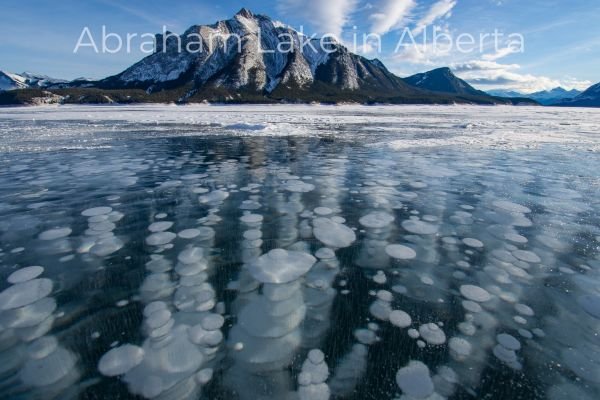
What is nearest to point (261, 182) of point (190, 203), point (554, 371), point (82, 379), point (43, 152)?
point (190, 203)

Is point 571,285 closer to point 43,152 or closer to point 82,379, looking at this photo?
point 82,379

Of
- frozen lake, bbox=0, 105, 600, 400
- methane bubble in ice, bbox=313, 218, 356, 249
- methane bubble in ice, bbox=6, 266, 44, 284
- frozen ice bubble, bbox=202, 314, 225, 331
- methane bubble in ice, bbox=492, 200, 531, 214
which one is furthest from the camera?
methane bubble in ice, bbox=492, 200, 531, 214

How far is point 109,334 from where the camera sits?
2717 mm

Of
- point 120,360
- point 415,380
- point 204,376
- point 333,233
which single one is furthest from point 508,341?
point 120,360

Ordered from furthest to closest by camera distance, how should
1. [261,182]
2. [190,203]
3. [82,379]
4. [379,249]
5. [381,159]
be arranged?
[381,159] < [261,182] < [190,203] < [379,249] < [82,379]

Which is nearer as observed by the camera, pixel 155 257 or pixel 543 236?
pixel 155 257

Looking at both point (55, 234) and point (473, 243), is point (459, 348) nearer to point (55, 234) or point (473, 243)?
point (473, 243)

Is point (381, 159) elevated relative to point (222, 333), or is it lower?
elevated

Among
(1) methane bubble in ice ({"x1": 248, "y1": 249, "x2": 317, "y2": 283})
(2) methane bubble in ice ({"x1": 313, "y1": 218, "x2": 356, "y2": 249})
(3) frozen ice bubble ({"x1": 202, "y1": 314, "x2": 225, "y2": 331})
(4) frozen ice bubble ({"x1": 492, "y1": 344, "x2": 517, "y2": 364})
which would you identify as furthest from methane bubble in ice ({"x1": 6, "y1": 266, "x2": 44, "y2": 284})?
(4) frozen ice bubble ({"x1": 492, "y1": 344, "x2": 517, "y2": 364})

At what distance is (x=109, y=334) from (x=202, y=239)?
2.02 metres

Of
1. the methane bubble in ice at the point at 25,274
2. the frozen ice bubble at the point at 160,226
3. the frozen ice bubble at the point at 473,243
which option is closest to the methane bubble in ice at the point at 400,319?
the frozen ice bubble at the point at 473,243

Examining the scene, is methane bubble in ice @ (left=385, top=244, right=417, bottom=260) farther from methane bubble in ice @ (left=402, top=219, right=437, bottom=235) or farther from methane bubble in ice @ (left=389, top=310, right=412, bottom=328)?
methane bubble in ice @ (left=389, top=310, right=412, bottom=328)

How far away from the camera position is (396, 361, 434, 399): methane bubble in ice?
2201 millimetres

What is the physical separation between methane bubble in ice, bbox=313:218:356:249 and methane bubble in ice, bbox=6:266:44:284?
3497 millimetres
